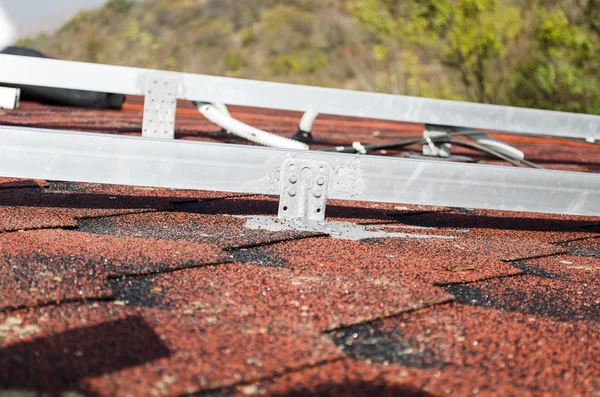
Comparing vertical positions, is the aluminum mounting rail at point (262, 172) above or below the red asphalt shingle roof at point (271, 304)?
above

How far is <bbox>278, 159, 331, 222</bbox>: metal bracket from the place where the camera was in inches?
85.3

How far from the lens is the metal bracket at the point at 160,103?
3184 millimetres

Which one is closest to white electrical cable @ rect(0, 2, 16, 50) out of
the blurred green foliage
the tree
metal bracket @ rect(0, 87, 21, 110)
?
metal bracket @ rect(0, 87, 21, 110)

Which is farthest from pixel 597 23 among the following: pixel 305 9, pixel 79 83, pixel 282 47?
pixel 305 9

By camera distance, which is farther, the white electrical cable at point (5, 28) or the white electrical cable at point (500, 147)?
the white electrical cable at point (500, 147)

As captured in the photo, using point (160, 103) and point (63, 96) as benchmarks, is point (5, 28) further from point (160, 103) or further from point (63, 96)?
point (63, 96)

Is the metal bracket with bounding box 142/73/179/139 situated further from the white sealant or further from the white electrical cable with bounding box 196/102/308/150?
the white sealant

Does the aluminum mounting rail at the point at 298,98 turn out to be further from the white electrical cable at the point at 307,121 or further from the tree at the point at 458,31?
the tree at the point at 458,31

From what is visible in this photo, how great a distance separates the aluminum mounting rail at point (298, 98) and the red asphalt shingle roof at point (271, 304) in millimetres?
676

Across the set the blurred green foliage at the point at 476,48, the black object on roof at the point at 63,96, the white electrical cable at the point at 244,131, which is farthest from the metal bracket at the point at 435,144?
the blurred green foliage at the point at 476,48

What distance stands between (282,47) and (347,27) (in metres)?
2.41

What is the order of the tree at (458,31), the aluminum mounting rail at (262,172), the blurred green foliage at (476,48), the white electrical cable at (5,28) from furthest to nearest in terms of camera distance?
1. the tree at (458,31)
2. the blurred green foliage at (476,48)
3. the aluminum mounting rail at (262,172)
4. the white electrical cable at (5,28)

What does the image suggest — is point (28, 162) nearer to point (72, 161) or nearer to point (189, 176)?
point (72, 161)

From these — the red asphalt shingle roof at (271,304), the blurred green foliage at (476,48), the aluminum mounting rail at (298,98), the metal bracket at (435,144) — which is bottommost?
the red asphalt shingle roof at (271,304)
